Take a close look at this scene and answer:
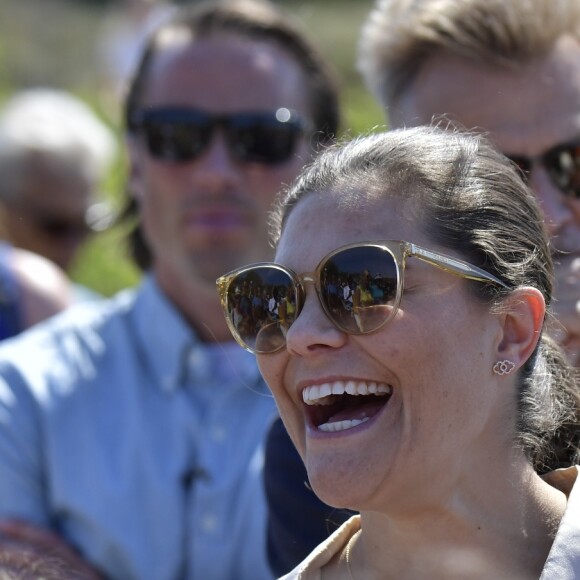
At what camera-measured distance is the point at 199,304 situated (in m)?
3.61

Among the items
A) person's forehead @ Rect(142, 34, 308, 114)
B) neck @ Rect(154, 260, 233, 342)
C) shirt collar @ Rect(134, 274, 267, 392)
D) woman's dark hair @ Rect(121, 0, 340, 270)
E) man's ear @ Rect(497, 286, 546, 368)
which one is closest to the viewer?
man's ear @ Rect(497, 286, 546, 368)

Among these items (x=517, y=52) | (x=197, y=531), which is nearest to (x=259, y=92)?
(x=517, y=52)

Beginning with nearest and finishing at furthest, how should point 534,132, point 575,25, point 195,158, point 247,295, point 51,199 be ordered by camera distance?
point 247,295
point 534,132
point 575,25
point 195,158
point 51,199

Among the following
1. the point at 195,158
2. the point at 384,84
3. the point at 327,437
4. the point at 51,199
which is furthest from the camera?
the point at 51,199

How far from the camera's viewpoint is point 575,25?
2824 millimetres

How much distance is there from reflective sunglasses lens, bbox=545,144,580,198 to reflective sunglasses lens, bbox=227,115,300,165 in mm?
1267

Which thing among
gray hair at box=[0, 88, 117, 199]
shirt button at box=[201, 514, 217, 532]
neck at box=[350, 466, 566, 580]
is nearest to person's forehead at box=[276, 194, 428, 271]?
neck at box=[350, 466, 566, 580]

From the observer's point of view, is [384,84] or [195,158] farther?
[195,158]

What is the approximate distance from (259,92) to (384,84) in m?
0.81

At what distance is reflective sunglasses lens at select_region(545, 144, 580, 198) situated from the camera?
8.52 ft

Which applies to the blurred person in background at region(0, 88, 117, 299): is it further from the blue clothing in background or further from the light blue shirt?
the light blue shirt

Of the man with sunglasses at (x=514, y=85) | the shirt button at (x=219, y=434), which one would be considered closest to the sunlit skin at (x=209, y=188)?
the shirt button at (x=219, y=434)

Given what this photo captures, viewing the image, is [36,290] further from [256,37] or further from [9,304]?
[256,37]

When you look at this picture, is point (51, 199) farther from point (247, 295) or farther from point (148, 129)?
point (247, 295)
